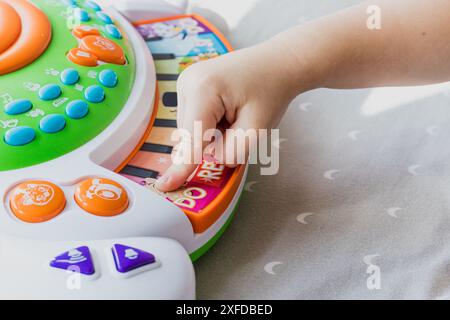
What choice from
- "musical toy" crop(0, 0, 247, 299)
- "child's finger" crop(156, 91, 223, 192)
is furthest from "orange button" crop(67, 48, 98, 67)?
"child's finger" crop(156, 91, 223, 192)

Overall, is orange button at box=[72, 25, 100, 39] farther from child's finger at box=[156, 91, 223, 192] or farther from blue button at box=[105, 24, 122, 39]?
child's finger at box=[156, 91, 223, 192]

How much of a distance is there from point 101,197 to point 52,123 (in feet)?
Result: 0.30

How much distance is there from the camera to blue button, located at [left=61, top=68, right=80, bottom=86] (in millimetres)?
520

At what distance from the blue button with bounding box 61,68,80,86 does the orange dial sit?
0.12ft

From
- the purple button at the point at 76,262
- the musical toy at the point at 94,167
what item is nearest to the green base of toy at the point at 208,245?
Result: the musical toy at the point at 94,167

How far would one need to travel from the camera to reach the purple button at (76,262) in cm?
38

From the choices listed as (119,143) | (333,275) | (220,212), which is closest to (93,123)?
(119,143)

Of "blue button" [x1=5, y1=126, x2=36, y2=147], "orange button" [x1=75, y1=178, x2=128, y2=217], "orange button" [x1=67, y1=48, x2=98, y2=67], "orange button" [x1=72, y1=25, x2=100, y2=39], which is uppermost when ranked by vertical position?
"orange button" [x1=72, y1=25, x2=100, y2=39]

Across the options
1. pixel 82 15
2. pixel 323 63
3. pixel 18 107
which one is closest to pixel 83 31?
pixel 82 15

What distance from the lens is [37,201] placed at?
1.38ft

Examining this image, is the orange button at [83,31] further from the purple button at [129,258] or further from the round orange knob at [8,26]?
the purple button at [129,258]

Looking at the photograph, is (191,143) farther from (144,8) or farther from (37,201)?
(144,8)

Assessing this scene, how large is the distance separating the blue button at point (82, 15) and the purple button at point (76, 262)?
0.29m

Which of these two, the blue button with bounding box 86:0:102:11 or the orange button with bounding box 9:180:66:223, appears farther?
the blue button with bounding box 86:0:102:11
